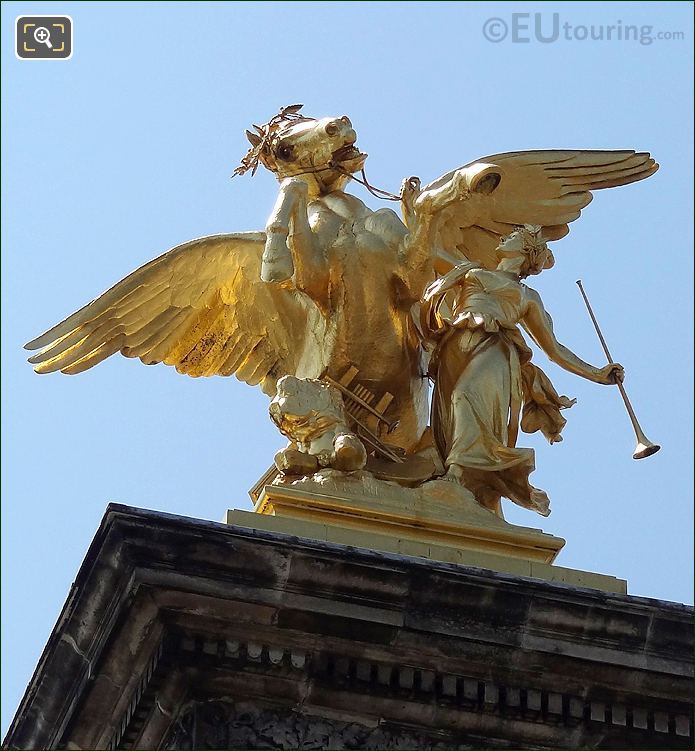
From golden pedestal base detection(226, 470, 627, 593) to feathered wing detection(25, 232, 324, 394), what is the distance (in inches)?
79.4

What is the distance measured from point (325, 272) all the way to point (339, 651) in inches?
145

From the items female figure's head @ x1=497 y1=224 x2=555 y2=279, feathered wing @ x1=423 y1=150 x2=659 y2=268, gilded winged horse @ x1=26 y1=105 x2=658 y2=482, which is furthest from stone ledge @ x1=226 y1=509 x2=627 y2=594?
feathered wing @ x1=423 y1=150 x2=659 y2=268

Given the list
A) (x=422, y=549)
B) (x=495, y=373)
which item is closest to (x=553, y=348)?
(x=495, y=373)

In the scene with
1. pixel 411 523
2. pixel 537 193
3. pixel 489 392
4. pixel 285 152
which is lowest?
pixel 411 523

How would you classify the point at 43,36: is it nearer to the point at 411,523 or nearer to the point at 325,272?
the point at 325,272

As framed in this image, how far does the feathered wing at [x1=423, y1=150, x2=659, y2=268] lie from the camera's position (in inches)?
720

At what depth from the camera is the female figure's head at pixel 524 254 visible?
1708 cm

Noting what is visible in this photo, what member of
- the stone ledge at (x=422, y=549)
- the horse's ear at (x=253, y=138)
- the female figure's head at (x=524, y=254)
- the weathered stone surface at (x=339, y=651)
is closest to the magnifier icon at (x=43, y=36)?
the horse's ear at (x=253, y=138)

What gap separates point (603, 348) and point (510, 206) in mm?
1799

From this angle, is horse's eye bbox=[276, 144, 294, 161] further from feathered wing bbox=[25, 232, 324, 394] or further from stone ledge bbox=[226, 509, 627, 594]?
stone ledge bbox=[226, 509, 627, 594]

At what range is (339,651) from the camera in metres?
14.3

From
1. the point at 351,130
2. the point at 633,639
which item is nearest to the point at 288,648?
the point at 633,639

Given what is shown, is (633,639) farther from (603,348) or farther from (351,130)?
(351,130)

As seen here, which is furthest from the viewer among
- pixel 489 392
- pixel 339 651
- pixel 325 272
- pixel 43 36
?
pixel 43 36
